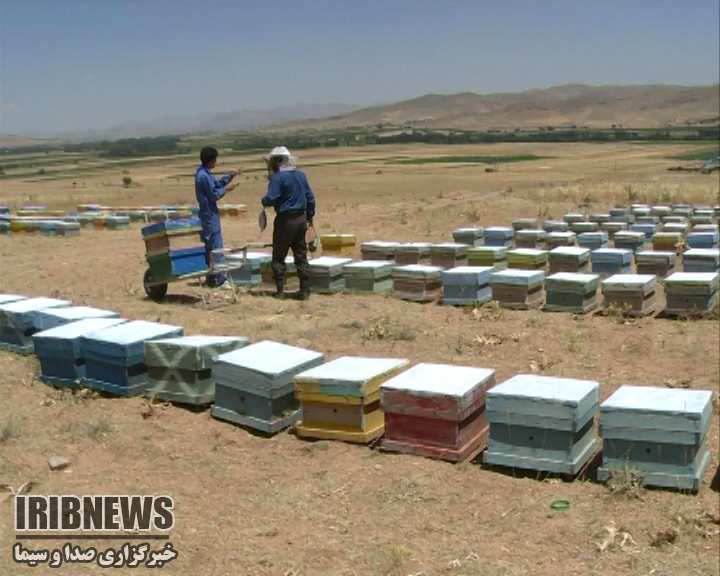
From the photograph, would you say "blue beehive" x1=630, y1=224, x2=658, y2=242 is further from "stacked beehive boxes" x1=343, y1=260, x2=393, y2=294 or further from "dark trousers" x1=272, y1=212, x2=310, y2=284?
"dark trousers" x1=272, y1=212, x2=310, y2=284

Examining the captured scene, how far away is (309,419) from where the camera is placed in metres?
6.39

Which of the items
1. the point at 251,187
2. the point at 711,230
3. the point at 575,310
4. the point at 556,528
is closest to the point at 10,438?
the point at 556,528

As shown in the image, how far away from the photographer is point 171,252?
10.3 metres

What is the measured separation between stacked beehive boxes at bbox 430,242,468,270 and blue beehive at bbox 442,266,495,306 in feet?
5.11

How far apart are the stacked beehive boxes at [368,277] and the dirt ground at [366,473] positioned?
0.83 feet

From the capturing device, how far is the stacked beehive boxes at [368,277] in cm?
1192

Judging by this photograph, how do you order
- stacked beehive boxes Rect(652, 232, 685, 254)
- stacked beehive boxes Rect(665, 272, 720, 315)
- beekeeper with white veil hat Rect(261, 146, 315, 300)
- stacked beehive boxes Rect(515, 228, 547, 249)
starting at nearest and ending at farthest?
stacked beehive boxes Rect(665, 272, 720, 315) → beekeeper with white veil hat Rect(261, 146, 315, 300) → stacked beehive boxes Rect(652, 232, 685, 254) → stacked beehive boxes Rect(515, 228, 547, 249)

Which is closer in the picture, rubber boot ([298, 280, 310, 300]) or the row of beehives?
the row of beehives

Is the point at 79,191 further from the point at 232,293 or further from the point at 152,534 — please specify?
the point at 152,534

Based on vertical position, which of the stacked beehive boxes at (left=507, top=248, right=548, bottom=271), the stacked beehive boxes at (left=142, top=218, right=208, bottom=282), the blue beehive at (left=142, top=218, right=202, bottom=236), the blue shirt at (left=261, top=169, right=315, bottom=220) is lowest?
the stacked beehive boxes at (left=507, top=248, right=548, bottom=271)

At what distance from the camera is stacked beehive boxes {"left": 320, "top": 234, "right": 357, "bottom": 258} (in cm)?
1452

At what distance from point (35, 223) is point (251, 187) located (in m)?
19.5

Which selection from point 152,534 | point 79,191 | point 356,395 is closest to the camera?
point 152,534

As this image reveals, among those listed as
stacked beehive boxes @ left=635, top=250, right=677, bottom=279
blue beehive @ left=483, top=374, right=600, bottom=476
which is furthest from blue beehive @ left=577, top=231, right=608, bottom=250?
blue beehive @ left=483, top=374, right=600, bottom=476
